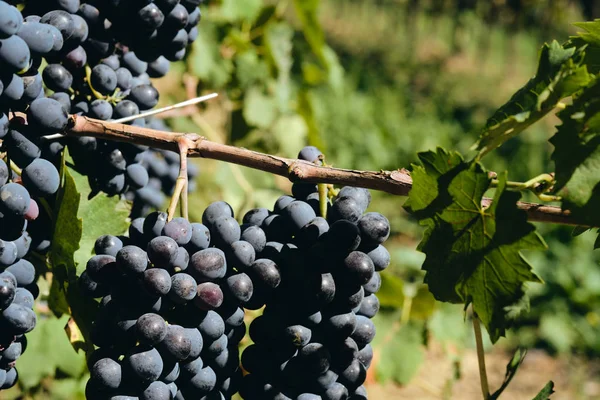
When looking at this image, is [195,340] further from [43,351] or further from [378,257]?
[43,351]

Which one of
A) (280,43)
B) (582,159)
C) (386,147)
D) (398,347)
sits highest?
(582,159)

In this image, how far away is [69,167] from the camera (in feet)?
3.86

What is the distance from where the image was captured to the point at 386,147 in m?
7.68

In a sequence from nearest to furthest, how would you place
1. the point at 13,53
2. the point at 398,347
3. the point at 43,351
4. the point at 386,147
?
the point at 13,53
the point at 43,351
the point at 398,347
the point at 386,147

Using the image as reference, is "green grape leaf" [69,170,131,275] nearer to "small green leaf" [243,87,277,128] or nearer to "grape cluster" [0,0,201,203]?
"grape cluster" [0,0,201,203]

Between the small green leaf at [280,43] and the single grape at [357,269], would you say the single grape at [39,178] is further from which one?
the small green leaf at [280,43]

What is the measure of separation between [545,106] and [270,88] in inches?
81.3

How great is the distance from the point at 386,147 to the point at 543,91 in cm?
677

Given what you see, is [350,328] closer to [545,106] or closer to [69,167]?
[545,106]

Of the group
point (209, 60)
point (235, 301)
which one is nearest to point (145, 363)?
point (235, 301)

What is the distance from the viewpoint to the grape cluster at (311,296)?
3.33 ft

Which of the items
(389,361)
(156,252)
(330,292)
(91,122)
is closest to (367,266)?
(330,292)

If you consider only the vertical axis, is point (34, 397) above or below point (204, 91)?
below

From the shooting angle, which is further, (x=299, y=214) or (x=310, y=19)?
(x=310, y=19)
